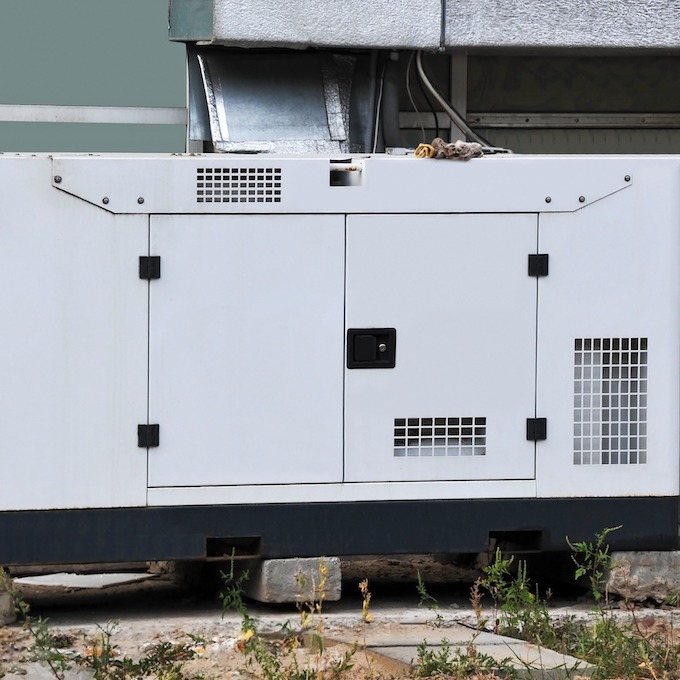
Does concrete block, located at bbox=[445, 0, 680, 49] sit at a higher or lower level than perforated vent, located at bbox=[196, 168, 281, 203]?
higher

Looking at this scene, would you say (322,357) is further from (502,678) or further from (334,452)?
(502,678)

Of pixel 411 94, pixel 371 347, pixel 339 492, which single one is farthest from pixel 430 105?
pixel 339 492

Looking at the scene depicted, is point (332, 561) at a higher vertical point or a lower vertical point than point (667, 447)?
lower

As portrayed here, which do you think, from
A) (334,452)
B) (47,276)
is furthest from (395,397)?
(47,276)

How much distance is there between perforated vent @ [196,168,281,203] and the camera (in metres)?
5.24

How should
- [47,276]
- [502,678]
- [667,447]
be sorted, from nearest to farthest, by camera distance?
[502,678] < [47,276] < [667,447]

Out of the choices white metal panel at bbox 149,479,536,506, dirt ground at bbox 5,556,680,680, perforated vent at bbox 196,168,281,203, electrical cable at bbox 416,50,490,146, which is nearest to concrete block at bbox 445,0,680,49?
electrical cable at bbox 416,50,490,146

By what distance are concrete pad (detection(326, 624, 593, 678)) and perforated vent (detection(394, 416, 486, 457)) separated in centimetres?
76

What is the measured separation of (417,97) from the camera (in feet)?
24.8

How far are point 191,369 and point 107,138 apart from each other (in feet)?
8.36

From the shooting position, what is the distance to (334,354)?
210 inches

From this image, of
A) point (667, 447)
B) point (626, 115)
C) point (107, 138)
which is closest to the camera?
point (667, 447)

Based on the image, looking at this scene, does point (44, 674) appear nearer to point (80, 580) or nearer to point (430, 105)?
point (80, 580)

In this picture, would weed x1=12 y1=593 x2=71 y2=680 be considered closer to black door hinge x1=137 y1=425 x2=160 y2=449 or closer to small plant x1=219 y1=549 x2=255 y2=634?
small plant x1=219 y1=549 x2=255 y2=634
